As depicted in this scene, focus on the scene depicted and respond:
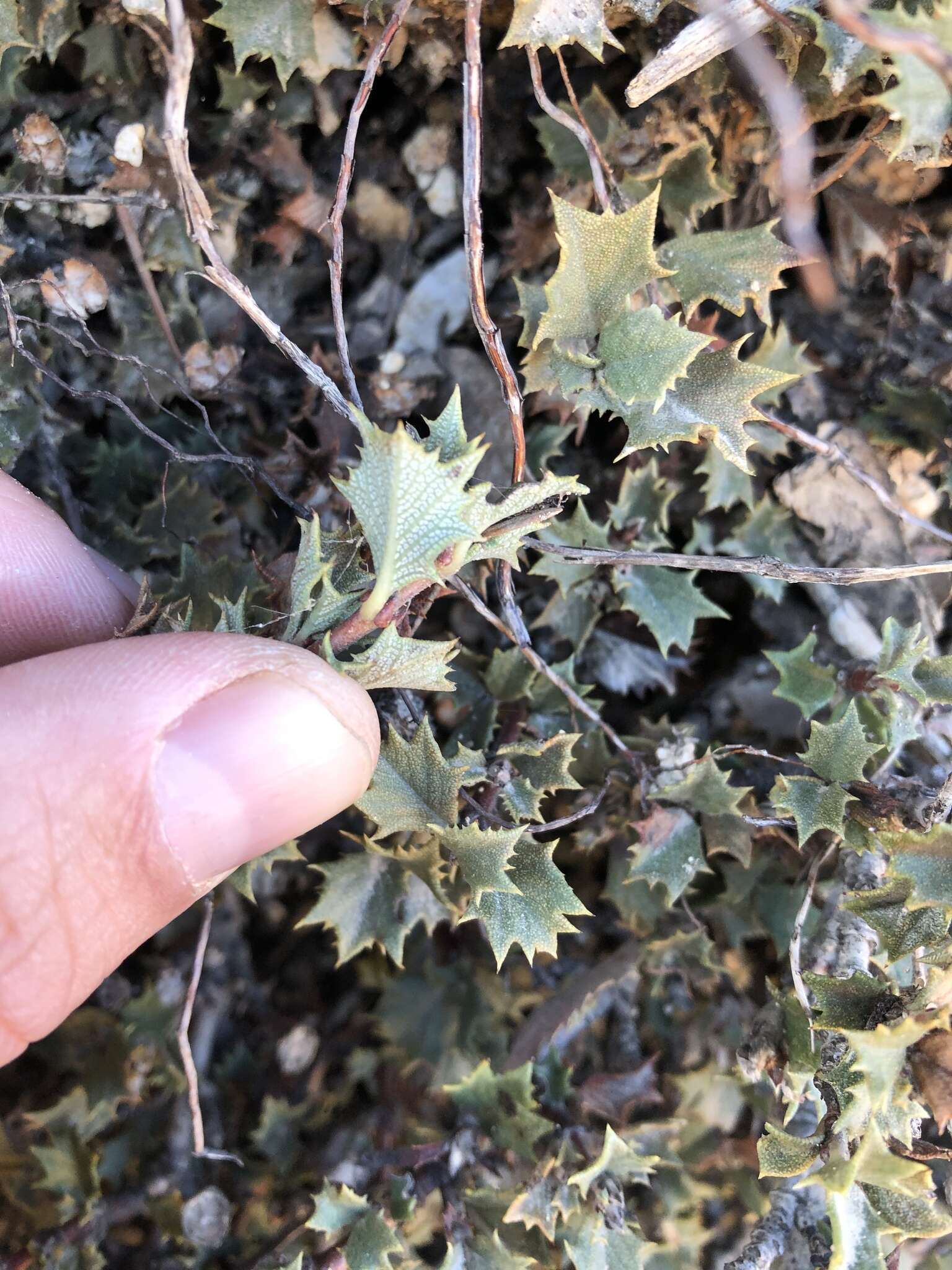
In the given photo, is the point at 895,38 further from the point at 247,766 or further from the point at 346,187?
the point at 247,766

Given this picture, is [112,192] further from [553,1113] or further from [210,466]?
[553,1113]

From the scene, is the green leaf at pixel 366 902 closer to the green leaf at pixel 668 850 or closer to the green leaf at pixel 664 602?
the green leaf at pixel 668 850

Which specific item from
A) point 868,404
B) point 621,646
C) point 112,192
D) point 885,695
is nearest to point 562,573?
point 621,646

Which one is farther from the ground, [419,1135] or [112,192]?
[112,192]

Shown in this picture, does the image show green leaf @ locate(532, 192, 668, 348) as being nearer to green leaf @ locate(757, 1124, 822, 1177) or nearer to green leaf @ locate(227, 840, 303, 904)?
green leaf @ locate(227, 840, 303, 904)

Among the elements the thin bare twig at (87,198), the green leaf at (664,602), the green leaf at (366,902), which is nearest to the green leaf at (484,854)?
the green leaf at (366,902)

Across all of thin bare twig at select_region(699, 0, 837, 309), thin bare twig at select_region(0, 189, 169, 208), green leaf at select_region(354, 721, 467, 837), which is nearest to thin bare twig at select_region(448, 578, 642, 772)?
green leaf at select_region(354, 721, 467, 837)

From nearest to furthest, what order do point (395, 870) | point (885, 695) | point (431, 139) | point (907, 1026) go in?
point (907, 1026)
point (885, 695)
point (395, 870)
point (431, 139)
